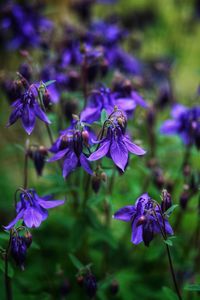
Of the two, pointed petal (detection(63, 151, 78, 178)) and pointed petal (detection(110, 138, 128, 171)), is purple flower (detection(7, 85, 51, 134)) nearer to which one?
pointed petal (detection(63, 151, 78, 178))

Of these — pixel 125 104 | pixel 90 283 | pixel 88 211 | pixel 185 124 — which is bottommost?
pixel 90 283

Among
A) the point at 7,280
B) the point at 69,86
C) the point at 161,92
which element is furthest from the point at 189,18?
the point at 7,280

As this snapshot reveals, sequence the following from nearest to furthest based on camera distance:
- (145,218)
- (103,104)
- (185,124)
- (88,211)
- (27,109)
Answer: (145,218)
(27,109)
(103,104)
(88,211)
(185,124)

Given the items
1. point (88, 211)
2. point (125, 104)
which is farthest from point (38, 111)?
point (88, 211)

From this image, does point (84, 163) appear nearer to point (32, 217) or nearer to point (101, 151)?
point (101, 151)

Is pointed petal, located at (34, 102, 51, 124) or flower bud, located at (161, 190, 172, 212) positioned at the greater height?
pointed petal, located at (34, 102, 51, 124)

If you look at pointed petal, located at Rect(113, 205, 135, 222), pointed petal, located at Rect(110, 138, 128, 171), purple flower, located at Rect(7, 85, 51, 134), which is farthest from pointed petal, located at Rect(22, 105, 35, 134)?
pointed petal, located at Rect(113, 205, 135, 222)

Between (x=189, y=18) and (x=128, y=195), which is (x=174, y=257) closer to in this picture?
(x=128, y=195)
